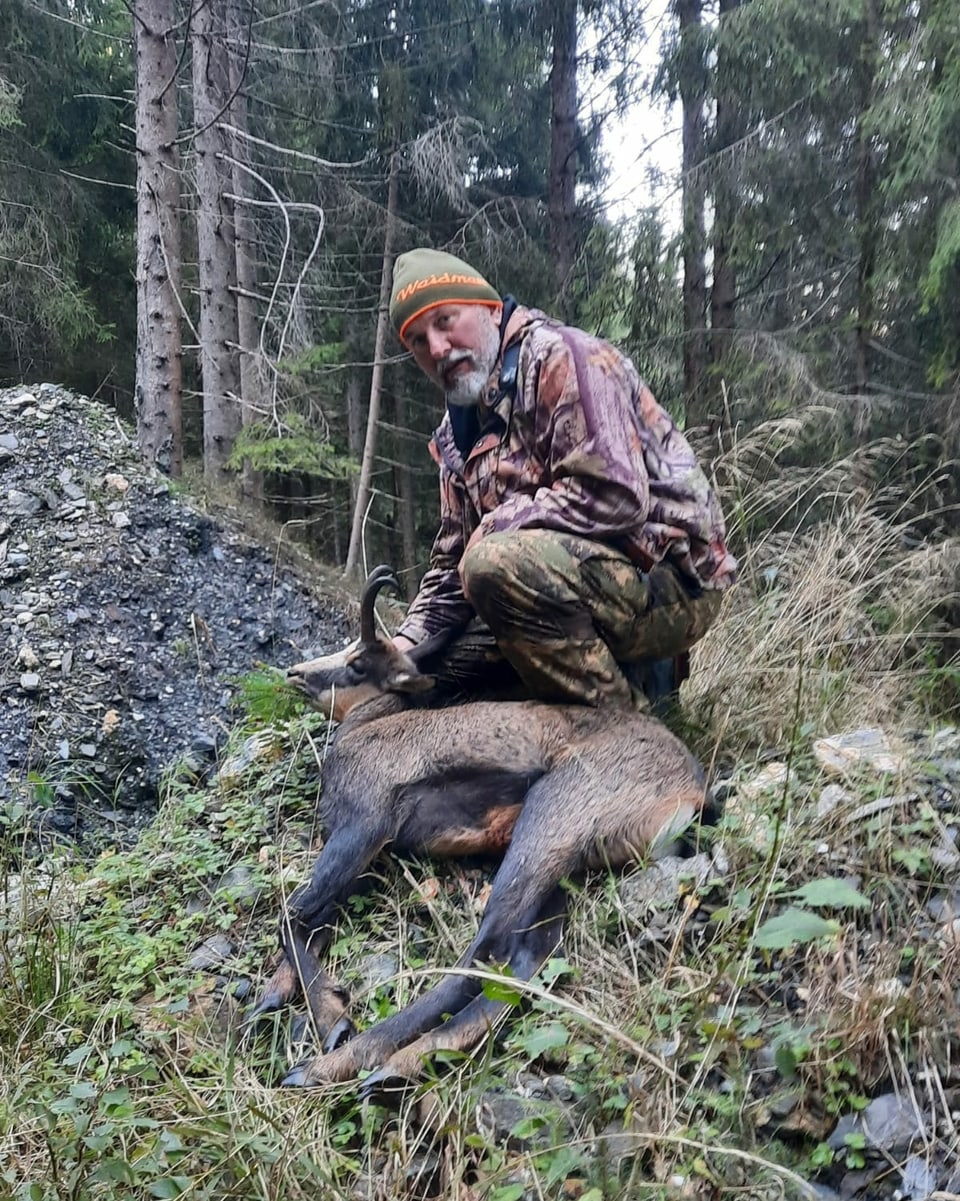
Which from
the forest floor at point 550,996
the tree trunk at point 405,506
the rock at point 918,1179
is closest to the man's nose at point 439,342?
the forest floor at point 550,996

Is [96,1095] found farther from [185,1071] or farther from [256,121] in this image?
[256,121]

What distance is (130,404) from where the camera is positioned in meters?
13.3

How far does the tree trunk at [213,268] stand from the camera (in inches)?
335

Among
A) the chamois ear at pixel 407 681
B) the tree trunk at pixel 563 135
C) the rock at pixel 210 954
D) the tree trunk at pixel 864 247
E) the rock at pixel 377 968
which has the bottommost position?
the rock at pixel 210 954

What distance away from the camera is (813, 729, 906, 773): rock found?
115 inches

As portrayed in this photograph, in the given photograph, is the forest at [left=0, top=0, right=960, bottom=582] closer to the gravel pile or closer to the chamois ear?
the gravel pile

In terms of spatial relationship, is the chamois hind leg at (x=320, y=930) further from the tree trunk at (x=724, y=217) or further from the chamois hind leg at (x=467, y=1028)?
the tree trunk at (x=724, y=217)

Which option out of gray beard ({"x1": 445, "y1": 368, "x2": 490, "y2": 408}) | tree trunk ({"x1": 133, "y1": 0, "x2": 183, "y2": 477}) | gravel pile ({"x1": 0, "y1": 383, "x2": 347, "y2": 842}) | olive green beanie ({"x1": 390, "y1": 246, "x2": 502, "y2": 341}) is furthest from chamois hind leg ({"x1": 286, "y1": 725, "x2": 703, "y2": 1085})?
tree trunk ({"x1": 133, "y1": 0, "x2": 183, "y2": 477})

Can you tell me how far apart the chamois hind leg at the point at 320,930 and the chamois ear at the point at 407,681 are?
55 centimetres

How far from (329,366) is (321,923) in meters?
8.47

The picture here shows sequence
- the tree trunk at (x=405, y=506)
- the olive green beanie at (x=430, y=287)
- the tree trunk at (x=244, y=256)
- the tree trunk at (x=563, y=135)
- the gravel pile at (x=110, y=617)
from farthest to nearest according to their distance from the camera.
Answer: the tree trunk at (x=405, y=506) < the tree trunk at (x=563, y=135) < the tree trunk at (x=244, y=256) < the gravel pile at (x=110, y=617) < the olive green beanie at (x=430, y=287)

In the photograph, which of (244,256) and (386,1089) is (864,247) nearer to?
(386,1089)

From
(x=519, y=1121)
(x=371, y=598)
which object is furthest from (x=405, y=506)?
(x=519, y=1121)

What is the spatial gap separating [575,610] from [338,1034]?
1323mm
